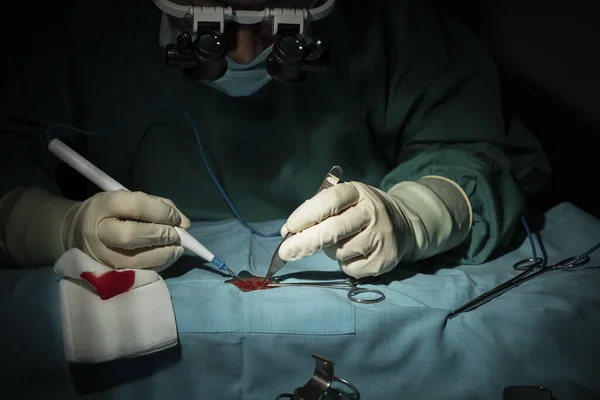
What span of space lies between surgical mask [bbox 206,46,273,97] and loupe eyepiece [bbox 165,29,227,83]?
78mm

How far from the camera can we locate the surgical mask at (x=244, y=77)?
1.43m

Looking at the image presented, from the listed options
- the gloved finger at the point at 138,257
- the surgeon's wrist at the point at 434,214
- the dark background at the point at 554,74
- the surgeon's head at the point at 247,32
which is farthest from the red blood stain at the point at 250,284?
A: the dark background at the point at 554,74

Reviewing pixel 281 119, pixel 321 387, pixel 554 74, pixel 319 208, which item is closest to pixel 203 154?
pixel 281 119

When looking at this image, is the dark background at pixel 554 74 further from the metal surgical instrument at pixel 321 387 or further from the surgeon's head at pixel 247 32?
the metal surgical instrument at pixel 321 387

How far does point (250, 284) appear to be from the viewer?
1.28 metres

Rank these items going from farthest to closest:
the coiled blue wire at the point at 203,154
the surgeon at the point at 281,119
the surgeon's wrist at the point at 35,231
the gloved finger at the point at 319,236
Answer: the coiled blue wire at the point at 203,154 < the surgeon at the point at 281,119 < the surgeon's wrist at the point at 35,231 < the gloved finger at the point at 319,236

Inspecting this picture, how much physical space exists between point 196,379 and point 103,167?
2.66 feet

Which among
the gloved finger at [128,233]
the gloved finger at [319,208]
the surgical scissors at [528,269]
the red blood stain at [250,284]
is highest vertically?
the gloved finger at [319,208]

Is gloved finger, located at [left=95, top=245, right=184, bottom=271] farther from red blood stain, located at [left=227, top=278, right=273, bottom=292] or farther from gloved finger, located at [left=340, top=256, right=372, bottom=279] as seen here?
gloved finger, located at [left=340, top=256, right=372, bottom=279]

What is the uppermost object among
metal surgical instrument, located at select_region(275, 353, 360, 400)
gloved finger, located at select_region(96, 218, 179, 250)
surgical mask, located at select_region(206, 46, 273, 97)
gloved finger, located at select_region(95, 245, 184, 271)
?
Answer: surgical mask, located at select_region(206, 46, 273, 97)

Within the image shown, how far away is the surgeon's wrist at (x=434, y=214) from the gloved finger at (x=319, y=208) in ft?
0.68

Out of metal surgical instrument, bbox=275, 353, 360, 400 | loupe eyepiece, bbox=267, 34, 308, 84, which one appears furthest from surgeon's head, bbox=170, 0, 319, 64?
metal surgical instrument, bbox=275, 353, 360, 400

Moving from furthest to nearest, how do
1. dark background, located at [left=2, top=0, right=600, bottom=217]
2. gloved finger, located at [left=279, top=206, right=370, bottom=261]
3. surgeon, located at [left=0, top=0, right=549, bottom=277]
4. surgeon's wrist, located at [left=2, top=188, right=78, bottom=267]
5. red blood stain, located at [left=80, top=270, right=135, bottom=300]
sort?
dark background, located at [left=2, top=0, right=600, bottom=217], surgeon, located at [left=0, top=0, right=549, bottom=277], surgeon's wrist, located at [left=2, top=188, right=78, bottom=267], gloved finger, located at [left=279, top=206, right=370, bottom=261], red blood stain, located at [left=80, top=270, right=135, bottom=300]

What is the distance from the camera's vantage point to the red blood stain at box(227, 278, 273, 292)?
125 centimetres
